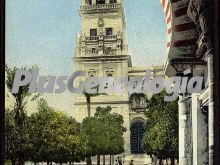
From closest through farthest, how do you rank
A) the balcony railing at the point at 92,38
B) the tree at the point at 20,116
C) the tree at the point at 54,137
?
the tree at the point at 20,116 → the tree at the point at 54,137 → the balcony railing at the point at 92,38

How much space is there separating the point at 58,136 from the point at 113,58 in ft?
4.53

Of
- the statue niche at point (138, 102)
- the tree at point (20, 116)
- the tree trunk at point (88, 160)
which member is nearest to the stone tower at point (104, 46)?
the statue niche at point (138, 102)

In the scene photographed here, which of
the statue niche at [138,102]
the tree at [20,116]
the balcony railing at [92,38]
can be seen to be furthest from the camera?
the balcony railing at [92,38]

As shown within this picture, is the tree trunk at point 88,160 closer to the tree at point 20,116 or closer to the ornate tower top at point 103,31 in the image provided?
the tree at point 20,116

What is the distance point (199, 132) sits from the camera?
7.04 meters

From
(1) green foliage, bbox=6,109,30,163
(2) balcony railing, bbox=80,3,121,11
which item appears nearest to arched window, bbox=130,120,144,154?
(1) green foliage, bbox=6,109,30,163

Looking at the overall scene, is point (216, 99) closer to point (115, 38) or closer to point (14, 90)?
point (115, 38)

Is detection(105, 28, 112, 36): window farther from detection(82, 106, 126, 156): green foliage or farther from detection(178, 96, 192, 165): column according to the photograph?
detection(178, 96, 192, 165): column

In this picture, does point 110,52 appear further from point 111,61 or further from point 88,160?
point 88,160

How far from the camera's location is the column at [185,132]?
6934 mm

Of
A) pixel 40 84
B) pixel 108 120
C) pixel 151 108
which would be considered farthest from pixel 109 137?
pixel 40 84

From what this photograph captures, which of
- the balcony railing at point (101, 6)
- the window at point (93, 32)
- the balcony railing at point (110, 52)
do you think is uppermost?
the balcony railing at point (101, 6)

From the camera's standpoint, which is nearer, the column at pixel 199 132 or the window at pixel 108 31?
the column at pixel 199 132

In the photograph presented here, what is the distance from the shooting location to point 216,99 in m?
5.80
